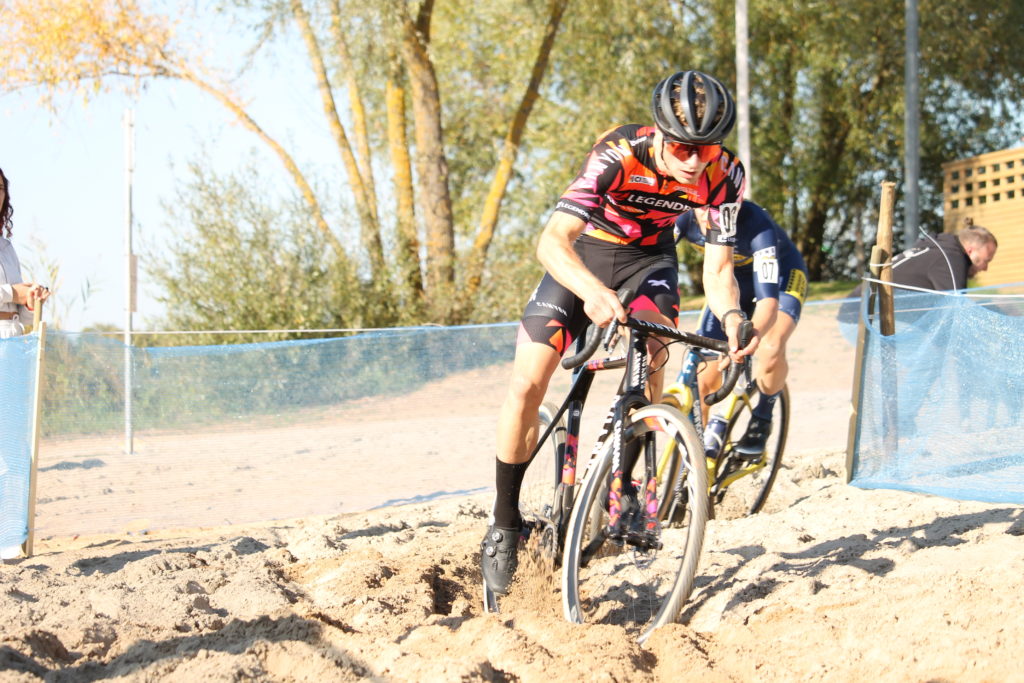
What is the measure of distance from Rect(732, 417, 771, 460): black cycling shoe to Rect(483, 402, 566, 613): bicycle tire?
1.43 meters

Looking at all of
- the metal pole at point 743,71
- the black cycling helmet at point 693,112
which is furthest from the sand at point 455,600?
the metal pole at point 743,71

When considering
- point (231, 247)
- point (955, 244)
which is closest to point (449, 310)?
point (231, 247)

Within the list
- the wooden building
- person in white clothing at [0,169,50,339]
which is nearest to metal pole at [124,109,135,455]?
person in white clothing at [0,169,50,339]

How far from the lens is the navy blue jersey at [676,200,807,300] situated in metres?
5.39

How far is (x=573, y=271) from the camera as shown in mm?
3607

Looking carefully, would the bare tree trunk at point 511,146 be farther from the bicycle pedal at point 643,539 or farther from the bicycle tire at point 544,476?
the bicycle pedal at point 643,539

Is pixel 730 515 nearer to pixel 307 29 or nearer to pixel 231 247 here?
pixel 231 247

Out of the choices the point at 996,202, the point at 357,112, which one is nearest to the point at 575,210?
the point at 357,112

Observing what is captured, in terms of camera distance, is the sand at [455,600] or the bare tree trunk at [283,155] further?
the bare tree trunk at [283,155]

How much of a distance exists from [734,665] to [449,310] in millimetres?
11835

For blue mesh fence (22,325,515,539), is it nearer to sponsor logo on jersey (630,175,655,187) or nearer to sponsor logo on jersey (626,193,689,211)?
sponsor logo on jersey (626,193,689,211)

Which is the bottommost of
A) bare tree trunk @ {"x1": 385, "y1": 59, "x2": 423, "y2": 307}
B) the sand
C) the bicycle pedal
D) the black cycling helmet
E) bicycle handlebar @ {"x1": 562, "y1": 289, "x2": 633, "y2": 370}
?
the sand

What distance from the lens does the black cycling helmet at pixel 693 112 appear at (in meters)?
3.54

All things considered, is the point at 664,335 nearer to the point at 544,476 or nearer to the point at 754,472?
the point at 544,476
